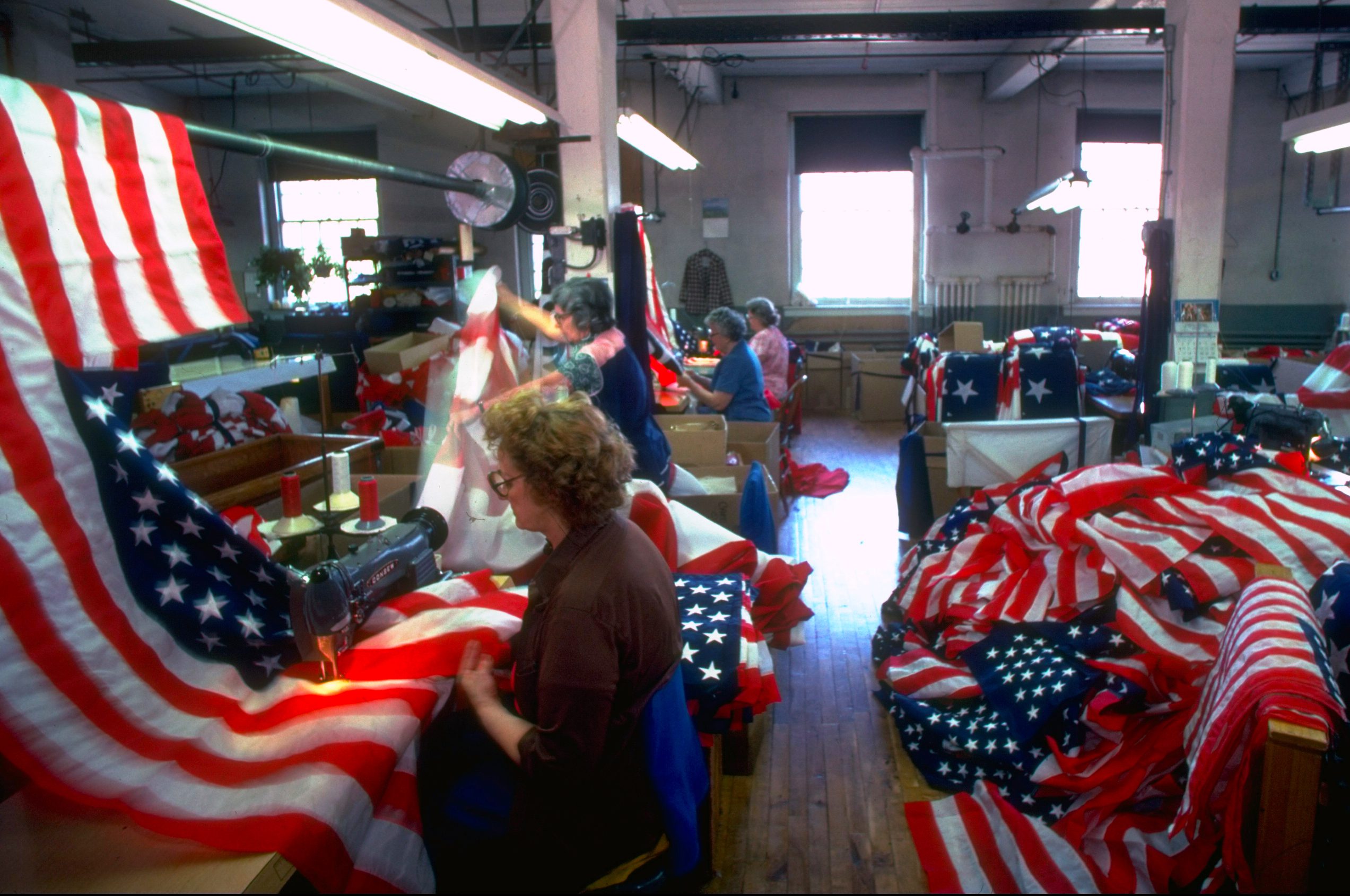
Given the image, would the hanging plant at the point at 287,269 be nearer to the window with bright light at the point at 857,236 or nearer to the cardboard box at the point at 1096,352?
the window with bright light at the point at 857,236

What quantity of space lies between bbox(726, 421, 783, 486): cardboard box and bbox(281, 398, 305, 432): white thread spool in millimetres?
2300

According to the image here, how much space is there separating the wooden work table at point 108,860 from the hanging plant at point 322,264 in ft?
32.4

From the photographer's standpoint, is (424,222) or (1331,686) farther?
(424,222)

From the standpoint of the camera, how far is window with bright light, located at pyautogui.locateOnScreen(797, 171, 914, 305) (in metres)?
11.2

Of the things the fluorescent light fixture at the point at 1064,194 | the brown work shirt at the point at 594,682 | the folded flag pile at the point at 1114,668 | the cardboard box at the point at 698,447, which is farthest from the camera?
the fluorescent light fixture at the point at 1064,194

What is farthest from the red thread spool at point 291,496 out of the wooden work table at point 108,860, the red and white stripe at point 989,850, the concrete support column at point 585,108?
the concrete support column at point 585,108

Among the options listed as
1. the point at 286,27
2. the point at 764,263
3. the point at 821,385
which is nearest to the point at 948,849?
the point at 286,27

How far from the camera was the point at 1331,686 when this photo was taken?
1936mm

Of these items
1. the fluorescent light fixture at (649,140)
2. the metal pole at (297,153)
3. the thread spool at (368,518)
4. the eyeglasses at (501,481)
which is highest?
the fluorescent light fixture at (649,140)

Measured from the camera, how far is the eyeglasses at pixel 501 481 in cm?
196

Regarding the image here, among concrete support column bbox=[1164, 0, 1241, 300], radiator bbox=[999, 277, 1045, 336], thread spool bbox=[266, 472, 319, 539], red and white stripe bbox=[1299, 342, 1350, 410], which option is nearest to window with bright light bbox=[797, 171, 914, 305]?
radiator bbox=[999, 277, 1045, 336]

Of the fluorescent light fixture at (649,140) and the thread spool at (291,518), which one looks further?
the fluorescent light fixture at (649,140)

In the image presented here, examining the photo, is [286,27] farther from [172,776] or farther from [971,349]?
[971,349]

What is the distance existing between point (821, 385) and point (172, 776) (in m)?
9.24
